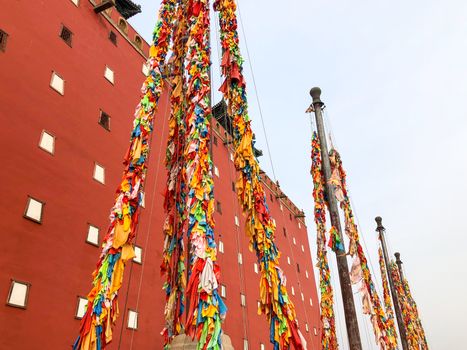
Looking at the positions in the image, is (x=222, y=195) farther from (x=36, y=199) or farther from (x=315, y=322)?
(x=315, y=322)

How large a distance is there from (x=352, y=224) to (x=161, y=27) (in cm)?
731

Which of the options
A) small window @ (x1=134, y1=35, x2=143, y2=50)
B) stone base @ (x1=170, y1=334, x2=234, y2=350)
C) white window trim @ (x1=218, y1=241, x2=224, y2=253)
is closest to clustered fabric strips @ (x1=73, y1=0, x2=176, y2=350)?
stone base @ (x1=170, y1=334, x2=234, y2=350)

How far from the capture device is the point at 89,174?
430 inches

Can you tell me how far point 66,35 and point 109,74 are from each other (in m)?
1.87

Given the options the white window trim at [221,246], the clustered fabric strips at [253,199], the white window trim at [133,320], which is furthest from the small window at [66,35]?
the white window trim at [221,246]

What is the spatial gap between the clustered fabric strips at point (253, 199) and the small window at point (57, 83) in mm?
4982

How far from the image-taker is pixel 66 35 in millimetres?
11766

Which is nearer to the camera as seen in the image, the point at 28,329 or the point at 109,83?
the point at 28,329

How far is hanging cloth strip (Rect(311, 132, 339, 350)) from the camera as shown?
10.2 meters

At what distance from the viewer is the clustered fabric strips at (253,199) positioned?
6316 millimetres

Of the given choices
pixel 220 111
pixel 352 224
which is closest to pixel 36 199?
pixel 352 224

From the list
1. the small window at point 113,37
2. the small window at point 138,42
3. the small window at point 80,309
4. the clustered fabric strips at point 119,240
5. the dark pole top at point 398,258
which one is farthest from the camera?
the dark pole top at point 398,258

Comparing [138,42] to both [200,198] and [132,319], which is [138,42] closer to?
[132,319]

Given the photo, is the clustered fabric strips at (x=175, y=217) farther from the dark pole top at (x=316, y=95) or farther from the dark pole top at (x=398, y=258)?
the dark pole top at (x=398, y=258)
